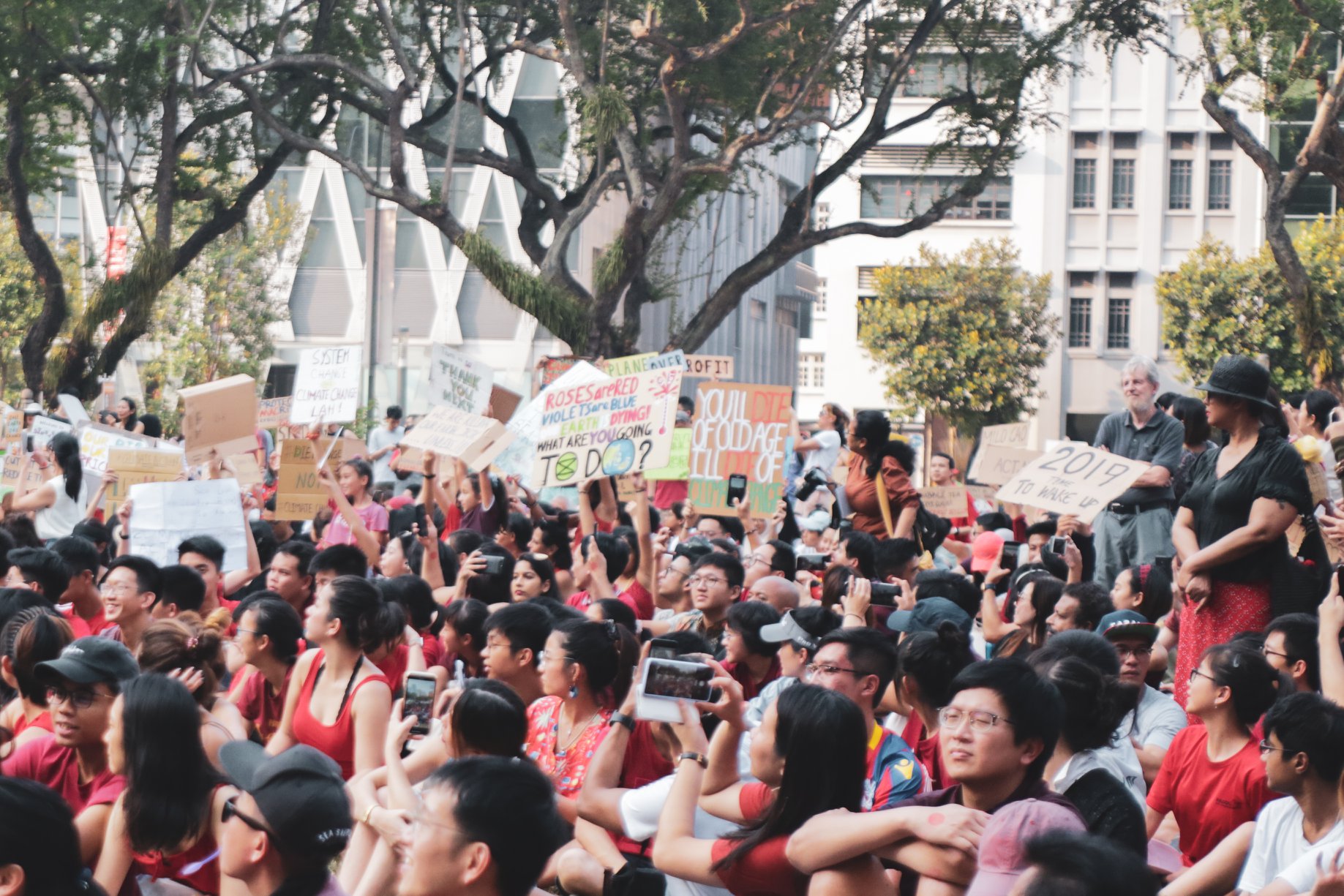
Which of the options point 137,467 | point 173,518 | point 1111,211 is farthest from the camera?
point 1111,211

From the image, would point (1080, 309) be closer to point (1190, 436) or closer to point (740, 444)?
point (740, 444)

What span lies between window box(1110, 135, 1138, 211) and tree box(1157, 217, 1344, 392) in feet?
20.2

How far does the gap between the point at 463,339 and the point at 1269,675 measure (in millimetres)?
27367

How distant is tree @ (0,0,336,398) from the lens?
19859mm

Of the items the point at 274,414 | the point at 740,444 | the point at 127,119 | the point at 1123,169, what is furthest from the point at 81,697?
the point at 1123,169

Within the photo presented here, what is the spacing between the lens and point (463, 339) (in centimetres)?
3206

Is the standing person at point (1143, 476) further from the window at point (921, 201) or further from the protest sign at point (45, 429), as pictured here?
the window at point (921, 201)

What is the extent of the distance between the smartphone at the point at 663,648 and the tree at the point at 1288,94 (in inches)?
449

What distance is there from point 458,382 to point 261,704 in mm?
7221

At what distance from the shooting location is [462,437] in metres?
11.4

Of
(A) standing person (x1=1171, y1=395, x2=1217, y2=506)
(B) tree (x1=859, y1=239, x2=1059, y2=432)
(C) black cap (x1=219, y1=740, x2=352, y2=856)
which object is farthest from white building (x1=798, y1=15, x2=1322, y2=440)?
(C) black cap (x1=219, y1=740, x2=352, y2=856)

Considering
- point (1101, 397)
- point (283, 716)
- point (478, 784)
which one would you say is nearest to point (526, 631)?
point (283, 716)

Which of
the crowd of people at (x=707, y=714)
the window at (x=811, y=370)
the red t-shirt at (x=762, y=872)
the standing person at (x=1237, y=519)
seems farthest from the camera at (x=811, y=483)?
the window at (x=811, y=370)

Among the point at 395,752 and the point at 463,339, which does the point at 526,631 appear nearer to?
the point at 395,752
